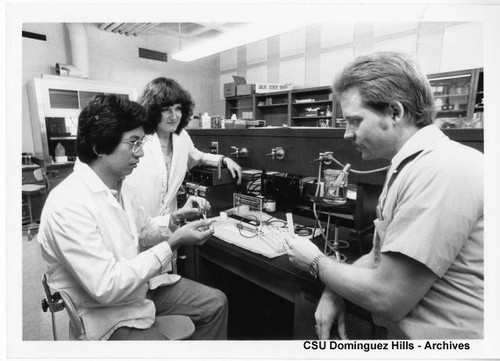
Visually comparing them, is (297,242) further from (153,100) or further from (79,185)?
(153,100)

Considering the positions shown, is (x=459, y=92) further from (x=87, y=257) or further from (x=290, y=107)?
(x=87, y=257)

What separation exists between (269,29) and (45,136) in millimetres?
3533

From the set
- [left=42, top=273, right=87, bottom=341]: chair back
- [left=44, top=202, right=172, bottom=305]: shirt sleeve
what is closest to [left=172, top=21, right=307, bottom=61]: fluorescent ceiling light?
[left=44, top=202, right=172, bottom=305]: shirt sleeve

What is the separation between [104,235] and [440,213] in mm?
1031

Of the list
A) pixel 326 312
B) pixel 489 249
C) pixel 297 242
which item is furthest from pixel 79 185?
pixel 489 249

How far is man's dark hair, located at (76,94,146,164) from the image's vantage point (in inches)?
43.4

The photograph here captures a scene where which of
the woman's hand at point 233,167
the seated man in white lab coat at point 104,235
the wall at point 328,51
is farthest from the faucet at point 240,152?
the wall at point 328,51

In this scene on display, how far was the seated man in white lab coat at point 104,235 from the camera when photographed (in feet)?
3.06

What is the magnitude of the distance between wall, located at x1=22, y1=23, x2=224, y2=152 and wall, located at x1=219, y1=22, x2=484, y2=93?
1.23 ft

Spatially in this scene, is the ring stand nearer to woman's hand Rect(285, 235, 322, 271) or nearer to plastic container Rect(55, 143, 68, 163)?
woman's hand Rect(285, 235, 322, 271)

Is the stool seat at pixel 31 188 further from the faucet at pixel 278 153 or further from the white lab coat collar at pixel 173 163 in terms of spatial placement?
the faucet at pixel 278 153

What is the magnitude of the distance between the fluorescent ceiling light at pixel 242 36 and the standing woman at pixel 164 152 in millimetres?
600

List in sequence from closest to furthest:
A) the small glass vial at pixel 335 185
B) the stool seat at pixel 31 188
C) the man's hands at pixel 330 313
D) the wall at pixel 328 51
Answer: the man's hands at pixel 330 313, the small glass vial at pixel 335 185, the stool seat at pixel 31 188, the wall at pixel 328 51

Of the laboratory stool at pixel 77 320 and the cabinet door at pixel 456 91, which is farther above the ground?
the cabinet door at pixel 456 91
